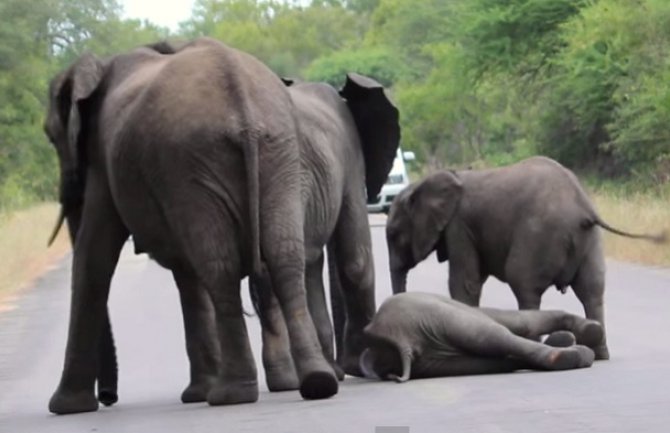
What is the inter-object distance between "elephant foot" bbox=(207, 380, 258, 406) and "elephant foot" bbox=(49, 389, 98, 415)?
3.69 ft

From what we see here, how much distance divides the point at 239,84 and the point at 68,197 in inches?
64.2

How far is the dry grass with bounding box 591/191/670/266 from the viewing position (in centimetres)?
2670

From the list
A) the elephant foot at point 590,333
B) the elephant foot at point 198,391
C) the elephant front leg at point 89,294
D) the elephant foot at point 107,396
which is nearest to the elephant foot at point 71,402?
the elephant front leg at point 89,294

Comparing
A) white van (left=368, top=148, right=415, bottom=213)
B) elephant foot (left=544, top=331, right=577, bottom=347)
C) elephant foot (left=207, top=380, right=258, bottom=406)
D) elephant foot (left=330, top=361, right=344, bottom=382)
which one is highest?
elephant foot (left=207, top=380, right=258, bottom=406)

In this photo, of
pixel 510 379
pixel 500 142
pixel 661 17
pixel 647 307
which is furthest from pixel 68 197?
pixel 500 142

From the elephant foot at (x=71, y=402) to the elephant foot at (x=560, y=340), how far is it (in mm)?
2842

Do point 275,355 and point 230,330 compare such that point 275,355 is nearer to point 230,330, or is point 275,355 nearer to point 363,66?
point 230,330

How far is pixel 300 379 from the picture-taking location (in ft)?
36.9

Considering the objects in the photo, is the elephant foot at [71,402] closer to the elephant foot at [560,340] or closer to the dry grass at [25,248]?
the elephant foot at [560,340]

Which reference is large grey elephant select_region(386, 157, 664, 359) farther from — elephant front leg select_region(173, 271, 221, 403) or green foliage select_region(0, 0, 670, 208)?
green foliage select_region(0, 0, 670, 208)

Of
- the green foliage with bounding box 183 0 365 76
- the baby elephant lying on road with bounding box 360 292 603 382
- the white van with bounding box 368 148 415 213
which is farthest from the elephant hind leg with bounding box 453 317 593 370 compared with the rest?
the green foliage with bounding box 183 0 365 76

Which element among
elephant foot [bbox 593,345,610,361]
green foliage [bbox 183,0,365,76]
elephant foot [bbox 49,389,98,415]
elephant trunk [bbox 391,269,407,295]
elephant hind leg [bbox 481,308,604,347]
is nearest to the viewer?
elephant foot [bbox 49,389,98,415]

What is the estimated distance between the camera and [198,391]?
12.5m

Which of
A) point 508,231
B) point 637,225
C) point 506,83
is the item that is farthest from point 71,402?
point 506,83
